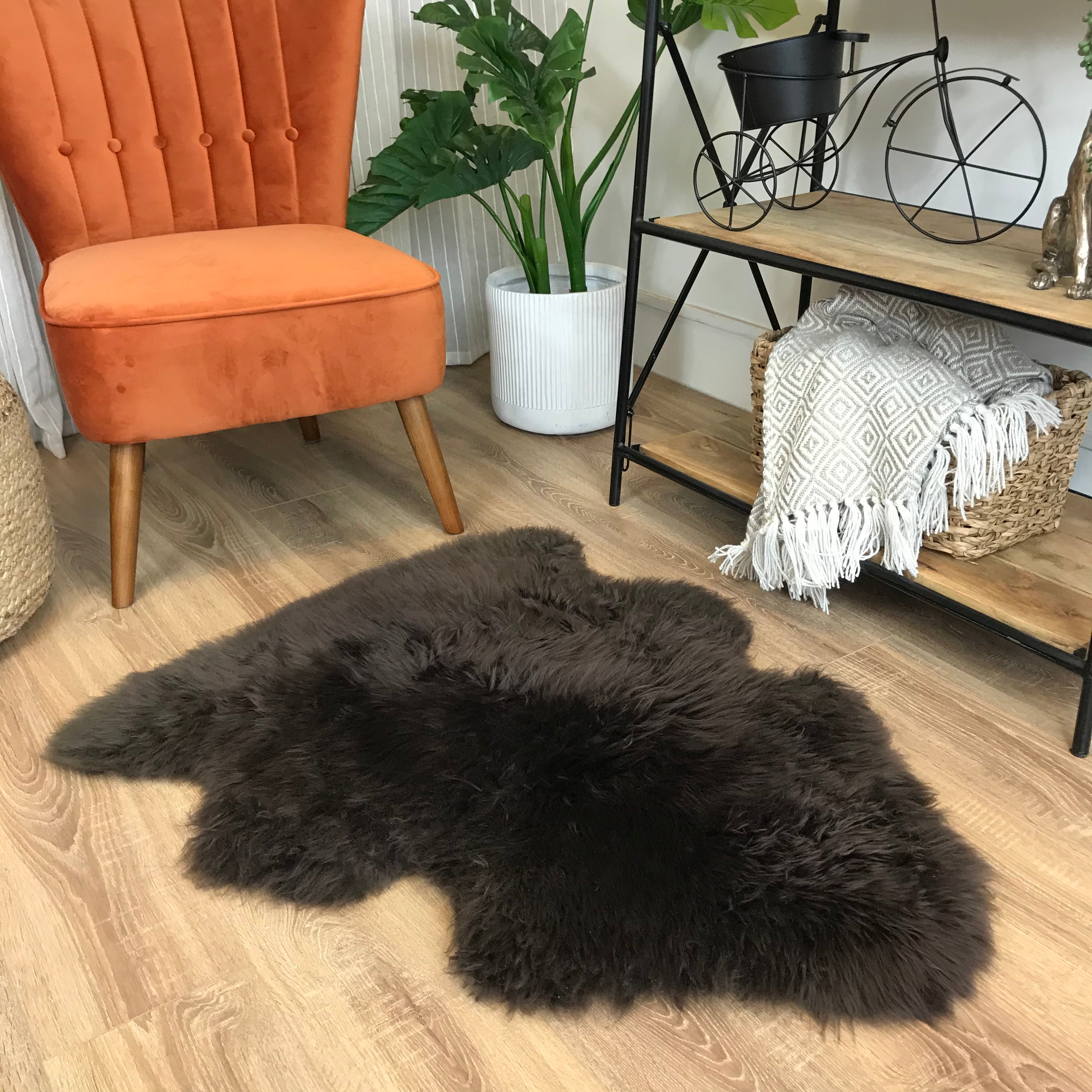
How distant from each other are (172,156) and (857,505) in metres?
1.23

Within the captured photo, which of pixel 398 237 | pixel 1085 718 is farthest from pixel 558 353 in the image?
pixel 1085 718

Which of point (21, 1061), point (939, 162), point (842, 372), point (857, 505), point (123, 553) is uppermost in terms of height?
point (939, 162)

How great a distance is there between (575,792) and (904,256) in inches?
29.9

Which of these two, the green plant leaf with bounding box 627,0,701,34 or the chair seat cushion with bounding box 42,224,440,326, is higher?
the green plant leaf with bounding box 627,0,701,34

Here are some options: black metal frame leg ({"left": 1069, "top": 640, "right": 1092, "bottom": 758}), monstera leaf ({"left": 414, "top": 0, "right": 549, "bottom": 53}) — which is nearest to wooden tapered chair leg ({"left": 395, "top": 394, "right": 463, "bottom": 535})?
monstera leaf ({"left": 414, "top": 0, "right": 549, "bottom": 53})

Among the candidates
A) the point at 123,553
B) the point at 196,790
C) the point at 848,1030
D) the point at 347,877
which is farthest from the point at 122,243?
the point at 848,1030

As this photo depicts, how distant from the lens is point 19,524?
1.33m

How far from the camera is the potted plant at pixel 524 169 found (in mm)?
1578

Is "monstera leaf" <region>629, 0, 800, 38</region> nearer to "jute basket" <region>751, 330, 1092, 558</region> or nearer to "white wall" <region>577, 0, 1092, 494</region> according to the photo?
"white wall" <region>577, 0, 1092, 494</region>

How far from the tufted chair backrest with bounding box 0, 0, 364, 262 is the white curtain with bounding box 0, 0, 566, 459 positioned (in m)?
0.34

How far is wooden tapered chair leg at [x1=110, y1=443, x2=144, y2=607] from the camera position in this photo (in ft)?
4.65

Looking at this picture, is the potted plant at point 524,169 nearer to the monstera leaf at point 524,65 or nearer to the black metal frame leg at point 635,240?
the monstera leaf at point 524,65

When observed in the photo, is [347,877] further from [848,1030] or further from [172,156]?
[172,156]

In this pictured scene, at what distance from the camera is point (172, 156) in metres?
1.69
